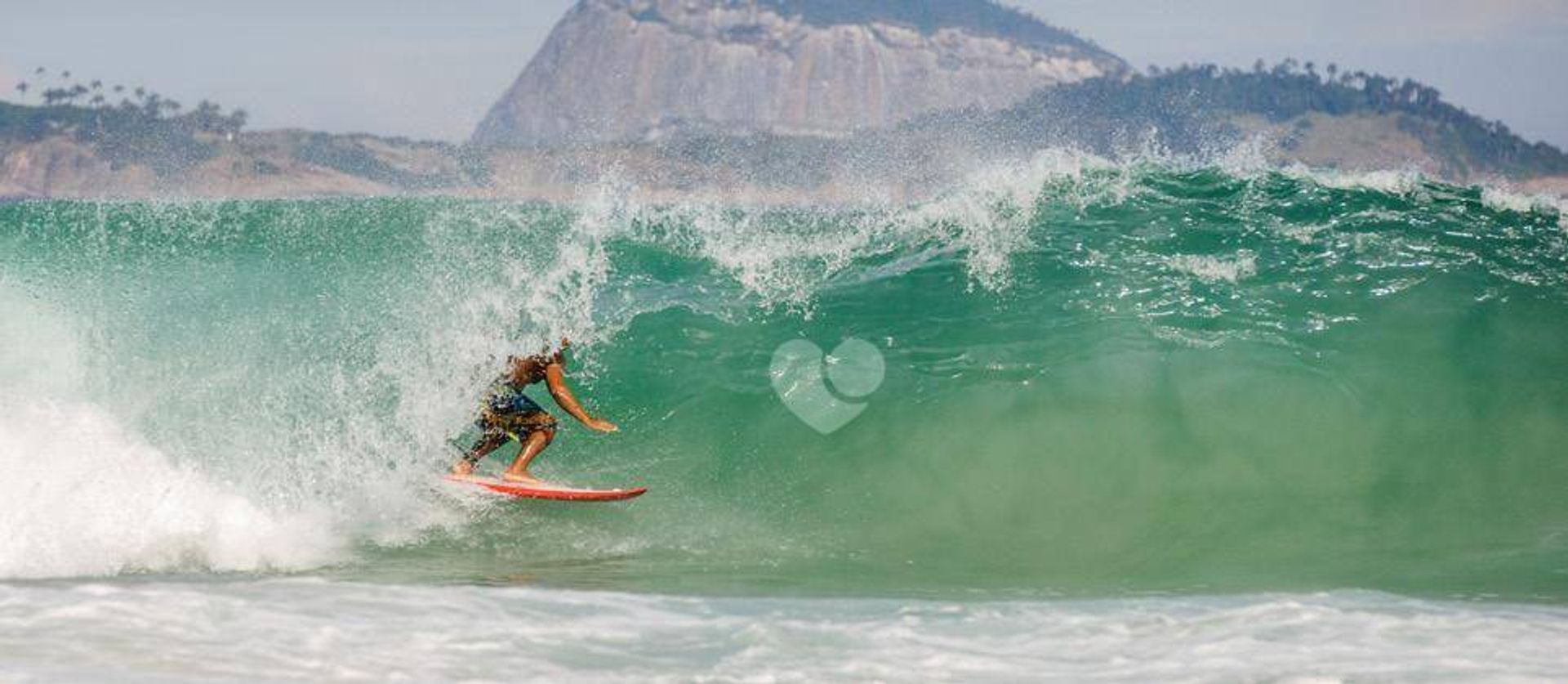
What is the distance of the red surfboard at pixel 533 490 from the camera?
947cm

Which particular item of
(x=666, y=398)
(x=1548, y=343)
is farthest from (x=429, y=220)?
(x=1548, y=343)

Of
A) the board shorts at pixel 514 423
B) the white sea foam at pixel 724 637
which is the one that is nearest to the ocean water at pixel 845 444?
the white sea foam at pixel 724 637

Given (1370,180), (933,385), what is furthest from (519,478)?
(1370,180)

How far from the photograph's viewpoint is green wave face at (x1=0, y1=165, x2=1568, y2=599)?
898 cm

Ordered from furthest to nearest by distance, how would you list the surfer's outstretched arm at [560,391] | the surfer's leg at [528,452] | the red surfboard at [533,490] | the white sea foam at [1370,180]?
the white sea foam at [1370,180], the surfer's leg at [528,452], the red surfboard at [533,490], the surfer's outstretched arm at [560,391]

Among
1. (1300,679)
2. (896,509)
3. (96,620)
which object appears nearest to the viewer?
(1300,679)

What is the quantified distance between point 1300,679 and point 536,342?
6.71 m

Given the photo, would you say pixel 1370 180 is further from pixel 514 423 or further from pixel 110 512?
pixel 110 512

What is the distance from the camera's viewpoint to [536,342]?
11102 millimetres

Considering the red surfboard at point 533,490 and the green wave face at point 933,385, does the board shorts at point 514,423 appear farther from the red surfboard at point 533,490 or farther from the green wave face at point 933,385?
the green wave face at point 933,385

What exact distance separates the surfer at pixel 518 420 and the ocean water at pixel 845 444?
26 cm

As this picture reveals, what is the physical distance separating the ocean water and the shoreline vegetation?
98.1 meters

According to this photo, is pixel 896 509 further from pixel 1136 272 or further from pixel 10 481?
pixel 10 481

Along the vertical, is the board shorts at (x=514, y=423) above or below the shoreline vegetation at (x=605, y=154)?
below
